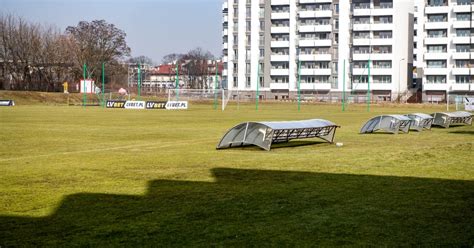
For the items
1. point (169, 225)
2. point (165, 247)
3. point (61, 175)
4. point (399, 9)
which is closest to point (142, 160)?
point (61, 175)

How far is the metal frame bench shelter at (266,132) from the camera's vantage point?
19.4 m

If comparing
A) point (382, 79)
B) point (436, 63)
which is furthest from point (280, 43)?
→ point (436, 63)

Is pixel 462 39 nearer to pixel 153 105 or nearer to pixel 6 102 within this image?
pixel 153 105

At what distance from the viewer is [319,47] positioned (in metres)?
116

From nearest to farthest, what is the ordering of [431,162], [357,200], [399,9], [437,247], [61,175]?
[437,247] → [357,200] → [61,175] → [431,162] → [399,9]

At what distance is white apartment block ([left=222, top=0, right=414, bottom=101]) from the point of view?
10962cm

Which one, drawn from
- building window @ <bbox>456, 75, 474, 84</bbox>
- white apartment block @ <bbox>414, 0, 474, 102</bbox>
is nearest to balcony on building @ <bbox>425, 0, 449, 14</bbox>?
white apartment block @ <bbox>414, 0, 474, 102</bbox>

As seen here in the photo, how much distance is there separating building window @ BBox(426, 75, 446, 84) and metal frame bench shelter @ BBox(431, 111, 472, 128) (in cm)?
7153

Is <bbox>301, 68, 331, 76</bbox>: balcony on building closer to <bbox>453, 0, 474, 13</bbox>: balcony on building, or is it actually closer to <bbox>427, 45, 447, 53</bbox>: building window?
<bbox>427, 45, 447, 53</bbox>: building window

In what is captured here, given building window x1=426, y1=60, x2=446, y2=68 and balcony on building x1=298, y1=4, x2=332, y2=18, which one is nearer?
building window x1=426, y1=60, x2=446, y2=68

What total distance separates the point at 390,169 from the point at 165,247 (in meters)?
8.57

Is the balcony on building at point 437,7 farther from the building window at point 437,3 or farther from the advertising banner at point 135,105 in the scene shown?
the advertising banner at point 135,105

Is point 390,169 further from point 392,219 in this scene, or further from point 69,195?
point 69,195

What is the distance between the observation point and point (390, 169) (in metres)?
14.8
